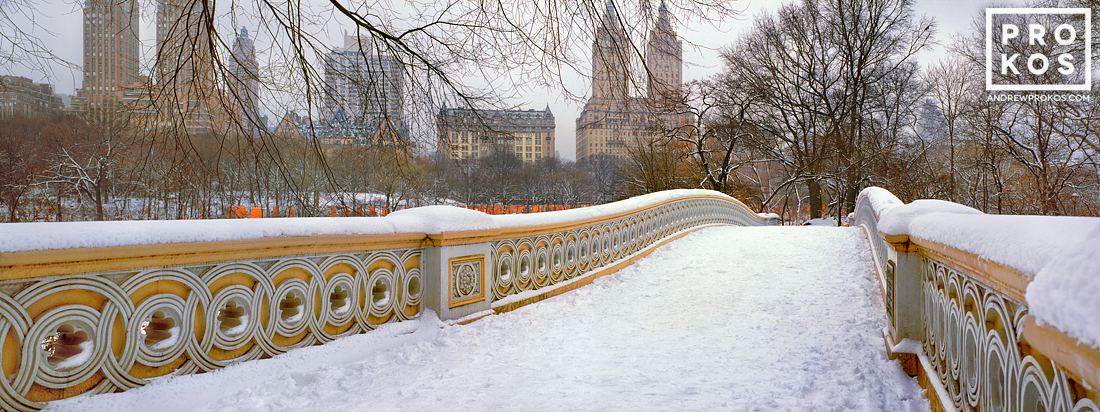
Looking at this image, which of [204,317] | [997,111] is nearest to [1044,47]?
[997,111]

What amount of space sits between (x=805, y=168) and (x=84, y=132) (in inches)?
1035

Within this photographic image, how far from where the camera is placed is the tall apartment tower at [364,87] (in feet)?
17.9

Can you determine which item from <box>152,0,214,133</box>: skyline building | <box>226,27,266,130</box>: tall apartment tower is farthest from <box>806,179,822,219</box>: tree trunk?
<box>152,0,214,133</box>: skyline building

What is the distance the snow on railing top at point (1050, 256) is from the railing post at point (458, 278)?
11.1ft

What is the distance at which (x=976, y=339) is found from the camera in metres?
2.31

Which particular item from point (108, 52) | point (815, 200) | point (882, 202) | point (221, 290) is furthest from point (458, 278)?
point (815, 200)

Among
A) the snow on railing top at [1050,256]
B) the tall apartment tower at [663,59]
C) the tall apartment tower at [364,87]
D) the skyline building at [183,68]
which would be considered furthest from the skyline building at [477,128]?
the snow on railing top at [1050,256]

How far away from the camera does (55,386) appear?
2646mm

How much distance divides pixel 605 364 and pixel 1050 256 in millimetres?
2820

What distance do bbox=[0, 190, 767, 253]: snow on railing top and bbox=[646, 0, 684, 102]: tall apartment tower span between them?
1.77m

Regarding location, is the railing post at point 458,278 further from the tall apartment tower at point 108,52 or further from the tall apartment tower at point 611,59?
the tall apartment tower at point 108,52

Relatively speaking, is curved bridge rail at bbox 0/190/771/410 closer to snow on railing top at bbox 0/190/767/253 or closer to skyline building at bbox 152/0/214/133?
snow on railing top at bbox 0/190/767/253

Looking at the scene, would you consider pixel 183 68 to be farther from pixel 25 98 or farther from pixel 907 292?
pixel 907 292

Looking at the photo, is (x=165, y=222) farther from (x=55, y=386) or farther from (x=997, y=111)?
(x=997, y=111)
